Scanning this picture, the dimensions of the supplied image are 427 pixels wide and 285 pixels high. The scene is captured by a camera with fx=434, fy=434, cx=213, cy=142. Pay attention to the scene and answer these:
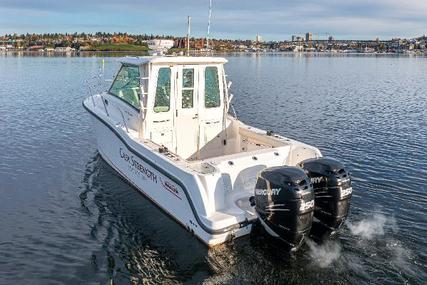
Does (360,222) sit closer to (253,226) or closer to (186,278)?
(253,226)

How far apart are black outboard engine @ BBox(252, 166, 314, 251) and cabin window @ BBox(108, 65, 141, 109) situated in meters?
4.78

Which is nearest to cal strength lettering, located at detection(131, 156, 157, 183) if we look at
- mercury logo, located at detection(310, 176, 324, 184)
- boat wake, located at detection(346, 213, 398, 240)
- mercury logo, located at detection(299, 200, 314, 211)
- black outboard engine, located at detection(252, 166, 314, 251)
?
black outboard engine, located at detection(252, 166, 314, 251)

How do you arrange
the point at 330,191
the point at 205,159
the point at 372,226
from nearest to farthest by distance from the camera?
the point at 330,191
the point at 372,226
the point at 205,159

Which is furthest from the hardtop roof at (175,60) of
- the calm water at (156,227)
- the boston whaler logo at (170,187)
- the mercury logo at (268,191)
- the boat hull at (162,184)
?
the mercury logo at (268,191)

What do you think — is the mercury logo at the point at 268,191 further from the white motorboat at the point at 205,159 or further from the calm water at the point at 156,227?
the calm water at the point at 156,227

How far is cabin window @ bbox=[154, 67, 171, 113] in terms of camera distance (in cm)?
1062

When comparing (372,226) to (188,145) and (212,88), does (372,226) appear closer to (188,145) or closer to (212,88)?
(188,145)

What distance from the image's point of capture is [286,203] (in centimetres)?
719

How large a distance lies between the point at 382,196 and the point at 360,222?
206 centimetres

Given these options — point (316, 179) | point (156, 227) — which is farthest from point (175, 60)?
point (316, 179)

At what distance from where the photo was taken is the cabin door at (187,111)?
35.5 feet

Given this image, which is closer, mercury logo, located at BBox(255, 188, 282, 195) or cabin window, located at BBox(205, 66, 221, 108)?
mercury logo, located at BBox(255, 188, 282, 195)

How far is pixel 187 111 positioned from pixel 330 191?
15.2 ft

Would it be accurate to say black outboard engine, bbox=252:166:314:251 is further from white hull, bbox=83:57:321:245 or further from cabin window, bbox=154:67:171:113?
cabin window, bbox=154:67:171:113
